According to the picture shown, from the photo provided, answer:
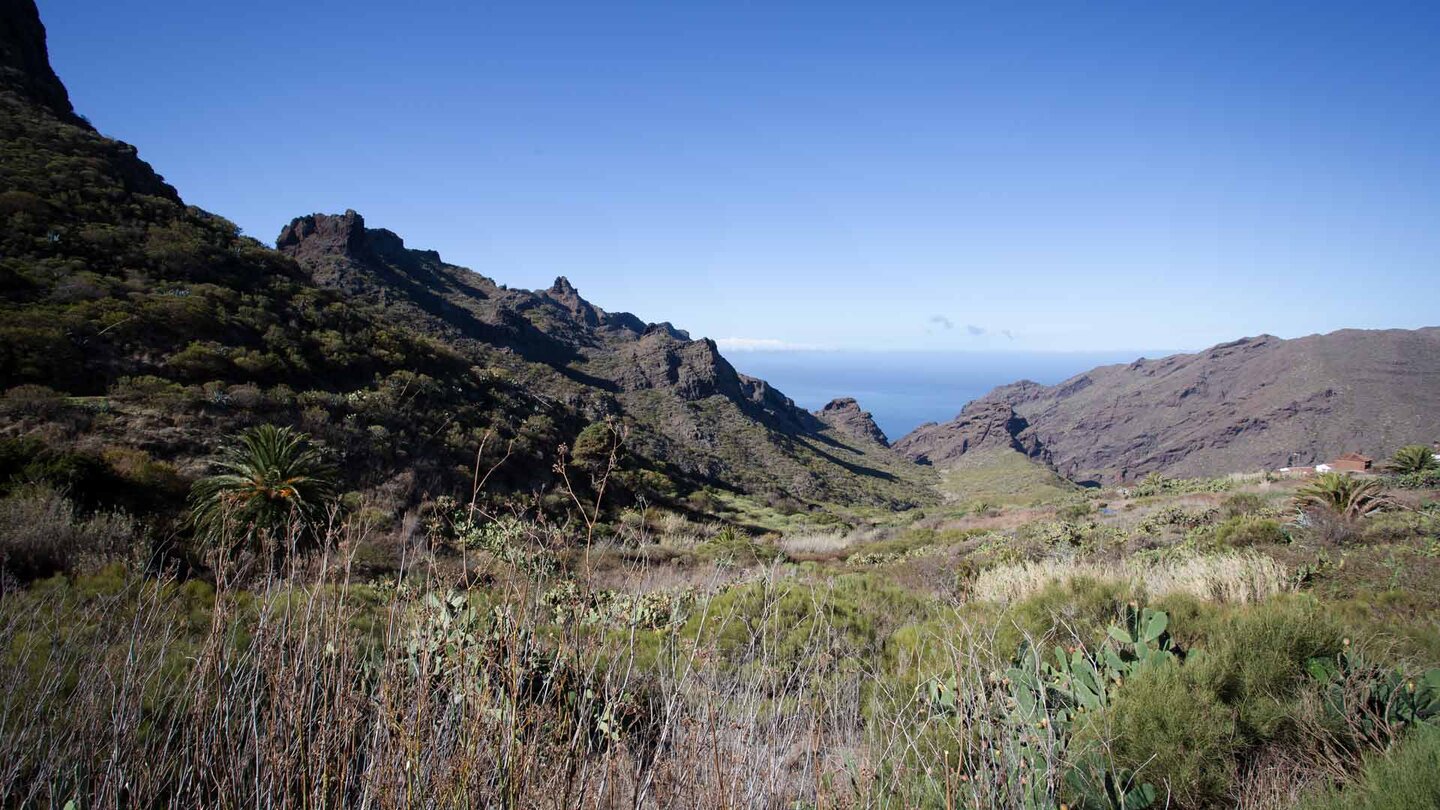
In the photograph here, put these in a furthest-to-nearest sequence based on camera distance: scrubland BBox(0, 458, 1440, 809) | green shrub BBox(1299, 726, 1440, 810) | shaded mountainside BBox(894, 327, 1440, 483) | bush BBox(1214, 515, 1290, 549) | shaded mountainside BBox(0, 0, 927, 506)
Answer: shaded mountainside BBox(894, 327, 1440, 483), shaded mountainside BBox(0, 0, 927, 506), bush BBox(1214, 515, 1290, 549), green shrub BBox(1299, 726, 1440, 810), scrubland BBox(0, 458, 1440, 809)

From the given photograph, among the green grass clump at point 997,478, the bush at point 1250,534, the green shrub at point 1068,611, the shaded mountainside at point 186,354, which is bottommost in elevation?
the green grass clump at point 997,478

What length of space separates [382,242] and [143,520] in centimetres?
5006

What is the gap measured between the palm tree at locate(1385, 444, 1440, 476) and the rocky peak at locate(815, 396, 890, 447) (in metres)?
51.8

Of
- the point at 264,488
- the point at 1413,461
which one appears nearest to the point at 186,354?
the point at 264,488

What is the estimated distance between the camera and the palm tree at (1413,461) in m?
14.9

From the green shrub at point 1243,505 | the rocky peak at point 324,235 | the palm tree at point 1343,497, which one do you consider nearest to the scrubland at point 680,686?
the palm tree at point 1343,497

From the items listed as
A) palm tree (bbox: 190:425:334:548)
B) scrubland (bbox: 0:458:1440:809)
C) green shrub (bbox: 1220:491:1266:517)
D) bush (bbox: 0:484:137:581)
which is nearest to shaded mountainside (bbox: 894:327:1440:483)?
green shrub (bbox: 1220:491:1266:517)

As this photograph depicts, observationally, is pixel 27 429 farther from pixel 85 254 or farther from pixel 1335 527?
pixel 1335 527

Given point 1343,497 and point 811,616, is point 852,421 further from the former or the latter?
point 811,616

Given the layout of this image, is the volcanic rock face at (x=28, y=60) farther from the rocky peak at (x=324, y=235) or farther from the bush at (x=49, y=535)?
the bush at (x=49, y=535)

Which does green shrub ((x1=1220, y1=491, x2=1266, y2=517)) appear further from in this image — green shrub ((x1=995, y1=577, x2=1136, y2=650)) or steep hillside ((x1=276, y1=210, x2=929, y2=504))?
steep hillside ((x1=276, y1=210, x2=929, y2=504))

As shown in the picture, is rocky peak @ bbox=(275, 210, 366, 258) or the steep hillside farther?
rocky peak @ bbox=(275, 210, 366, 258)

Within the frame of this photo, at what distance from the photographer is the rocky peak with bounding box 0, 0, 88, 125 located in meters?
21.2

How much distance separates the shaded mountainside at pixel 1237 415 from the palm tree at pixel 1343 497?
52.4 meters
